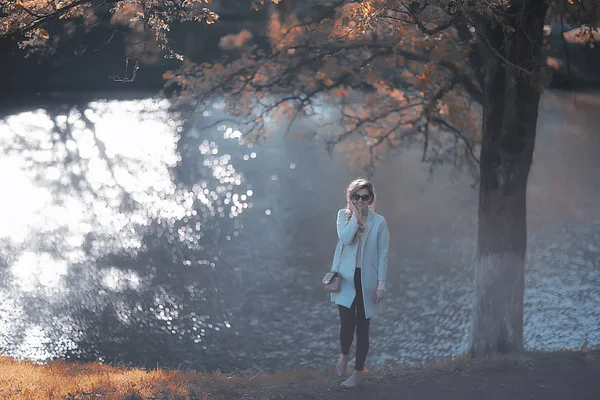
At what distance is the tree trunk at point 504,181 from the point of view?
8.94 metres

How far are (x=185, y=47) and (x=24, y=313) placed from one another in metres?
25.4

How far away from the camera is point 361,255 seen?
22.1 ft

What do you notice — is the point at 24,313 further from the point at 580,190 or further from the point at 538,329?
the point at 580,190

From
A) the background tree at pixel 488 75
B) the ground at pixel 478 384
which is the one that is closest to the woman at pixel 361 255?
the ground at pixel 478 384

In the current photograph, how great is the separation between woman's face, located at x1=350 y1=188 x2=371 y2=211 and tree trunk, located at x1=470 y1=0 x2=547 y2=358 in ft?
9.82

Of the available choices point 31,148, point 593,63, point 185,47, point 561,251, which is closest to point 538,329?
point 561,251

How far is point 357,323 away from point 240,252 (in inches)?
528

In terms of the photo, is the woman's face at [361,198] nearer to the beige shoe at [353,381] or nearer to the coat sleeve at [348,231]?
the coat sleeve at [348,231]

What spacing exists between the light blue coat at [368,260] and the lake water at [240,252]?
6726 mm

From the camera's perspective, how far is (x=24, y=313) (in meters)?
15.9

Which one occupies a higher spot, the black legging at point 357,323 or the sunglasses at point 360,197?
the sunglasses at point 360,197

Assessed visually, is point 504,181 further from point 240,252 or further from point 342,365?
point 240,252

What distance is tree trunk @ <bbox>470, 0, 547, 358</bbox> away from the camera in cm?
894

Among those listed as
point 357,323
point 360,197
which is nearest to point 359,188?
point 360,197
